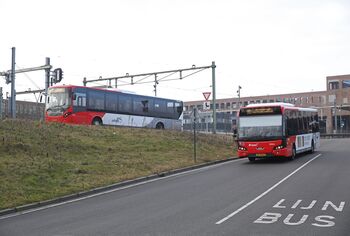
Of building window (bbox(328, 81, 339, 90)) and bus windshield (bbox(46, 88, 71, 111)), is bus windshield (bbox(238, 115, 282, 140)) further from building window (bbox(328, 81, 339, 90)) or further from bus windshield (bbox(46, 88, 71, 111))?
building window (bbox(328, 81, 339, 90))

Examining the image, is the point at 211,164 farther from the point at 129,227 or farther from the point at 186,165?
the point at 129,227

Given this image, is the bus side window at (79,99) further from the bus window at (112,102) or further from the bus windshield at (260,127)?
the bus windshield at (260,127)

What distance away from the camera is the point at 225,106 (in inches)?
5207

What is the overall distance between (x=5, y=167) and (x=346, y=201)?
10.8 meters

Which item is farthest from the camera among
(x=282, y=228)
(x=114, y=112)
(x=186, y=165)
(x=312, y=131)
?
(x=114, y=112)

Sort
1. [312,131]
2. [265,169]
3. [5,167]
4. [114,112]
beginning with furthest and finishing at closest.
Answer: [114,112] < [312,131] < [265,169] < [5,167]

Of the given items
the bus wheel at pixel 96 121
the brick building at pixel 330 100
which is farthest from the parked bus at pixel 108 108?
the brick building at pixel 330 100

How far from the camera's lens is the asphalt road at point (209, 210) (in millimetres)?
8555

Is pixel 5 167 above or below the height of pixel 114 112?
below

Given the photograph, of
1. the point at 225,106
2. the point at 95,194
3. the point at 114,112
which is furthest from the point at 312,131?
the point at 225,106

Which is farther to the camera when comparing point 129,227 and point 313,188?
point 313,188

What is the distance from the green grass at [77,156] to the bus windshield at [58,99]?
5457mm

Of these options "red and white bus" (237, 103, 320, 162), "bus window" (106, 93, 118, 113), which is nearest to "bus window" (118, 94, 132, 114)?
"bus window" (106, 93, 118, 113)

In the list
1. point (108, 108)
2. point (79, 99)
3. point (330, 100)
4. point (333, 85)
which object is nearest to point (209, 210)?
point (79, 99)
